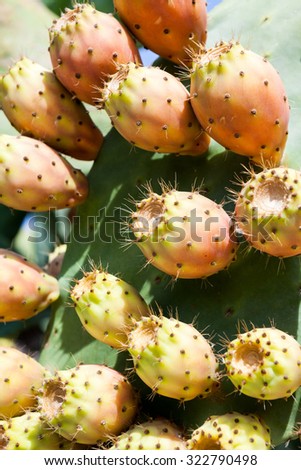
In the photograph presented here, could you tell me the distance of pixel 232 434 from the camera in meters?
1.42

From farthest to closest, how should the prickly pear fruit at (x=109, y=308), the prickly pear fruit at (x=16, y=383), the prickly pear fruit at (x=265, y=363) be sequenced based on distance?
1. the prickly pear fruit at (x=16, y=383)
2. the prickly pear fruit at (x=109, y=308)
3. the prickly pear fruit at (x=265, y=363)

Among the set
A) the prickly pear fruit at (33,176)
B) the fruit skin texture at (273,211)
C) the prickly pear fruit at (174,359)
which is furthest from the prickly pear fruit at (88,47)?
the prickly pear fruit at (174,359)

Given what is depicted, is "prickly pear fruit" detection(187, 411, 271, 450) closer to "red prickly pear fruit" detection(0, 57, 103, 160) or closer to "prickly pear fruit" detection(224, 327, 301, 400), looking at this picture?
"prickly pear fruit" detection(224, 327, 301, 400)

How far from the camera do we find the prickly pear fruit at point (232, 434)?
1414 mm

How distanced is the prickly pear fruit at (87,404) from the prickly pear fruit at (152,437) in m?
0.04

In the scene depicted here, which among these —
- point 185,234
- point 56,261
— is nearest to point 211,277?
point 185,234

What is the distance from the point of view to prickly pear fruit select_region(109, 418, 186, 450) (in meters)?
1.50

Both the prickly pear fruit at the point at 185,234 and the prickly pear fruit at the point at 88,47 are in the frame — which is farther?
the prickly pear fruit at the point at 88,47

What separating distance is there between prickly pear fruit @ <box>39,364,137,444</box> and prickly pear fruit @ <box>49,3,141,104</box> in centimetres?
70

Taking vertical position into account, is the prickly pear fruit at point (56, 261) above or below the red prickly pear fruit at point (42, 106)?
below

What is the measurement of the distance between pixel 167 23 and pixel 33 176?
51 centimetres

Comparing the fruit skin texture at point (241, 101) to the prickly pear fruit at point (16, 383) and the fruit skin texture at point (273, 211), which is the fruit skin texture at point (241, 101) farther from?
the prickly pear fruit at point (16, 383)

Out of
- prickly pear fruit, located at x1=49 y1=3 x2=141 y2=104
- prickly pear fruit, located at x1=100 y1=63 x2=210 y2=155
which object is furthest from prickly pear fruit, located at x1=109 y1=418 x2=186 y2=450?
prickly pear fruit, located at x1=49 y1=3 x2=141 y2=104

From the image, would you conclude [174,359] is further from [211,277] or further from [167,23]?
[167,23]
